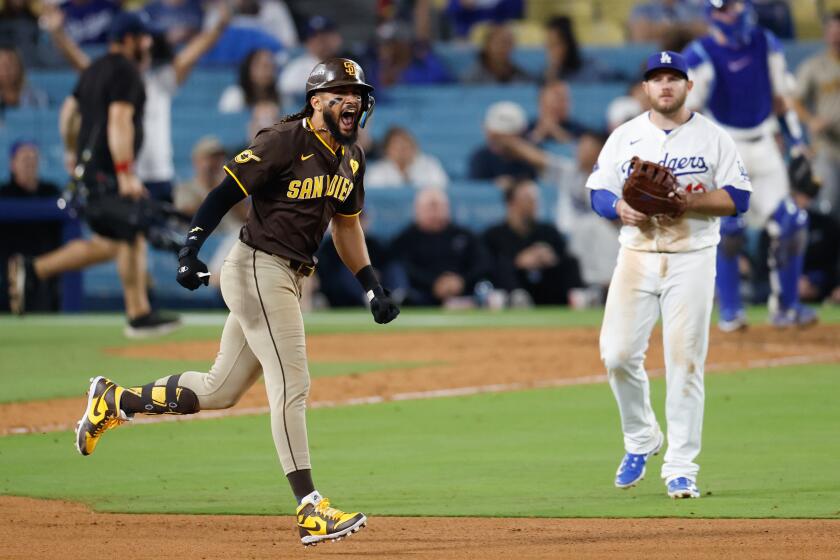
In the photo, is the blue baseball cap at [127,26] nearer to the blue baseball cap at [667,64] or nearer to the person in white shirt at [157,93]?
the person in white shirt at [157,93]

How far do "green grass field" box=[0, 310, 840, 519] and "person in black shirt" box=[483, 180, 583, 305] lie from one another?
5.92 m

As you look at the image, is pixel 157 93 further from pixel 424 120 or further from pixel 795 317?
pixel 795 317

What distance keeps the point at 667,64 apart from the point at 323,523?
9.15 feet

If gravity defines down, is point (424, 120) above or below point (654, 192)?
below

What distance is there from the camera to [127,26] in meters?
13.8

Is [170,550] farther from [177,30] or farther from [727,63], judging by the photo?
[177,30]

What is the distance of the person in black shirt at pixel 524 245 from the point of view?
1772 cm

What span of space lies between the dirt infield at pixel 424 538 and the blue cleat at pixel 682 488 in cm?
52

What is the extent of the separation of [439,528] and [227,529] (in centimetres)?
91

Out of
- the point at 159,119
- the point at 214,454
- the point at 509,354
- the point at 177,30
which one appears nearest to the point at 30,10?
the point at 177,30

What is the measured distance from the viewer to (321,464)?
8.41m

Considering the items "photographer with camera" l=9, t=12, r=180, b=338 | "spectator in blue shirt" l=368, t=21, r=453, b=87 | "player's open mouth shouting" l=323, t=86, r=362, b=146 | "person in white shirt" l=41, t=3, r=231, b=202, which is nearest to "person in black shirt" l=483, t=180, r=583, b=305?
"spectator in blue shirt" l=368, t=21, r=453, b=87

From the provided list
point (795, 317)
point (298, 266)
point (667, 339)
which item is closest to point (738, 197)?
point (667, 339)

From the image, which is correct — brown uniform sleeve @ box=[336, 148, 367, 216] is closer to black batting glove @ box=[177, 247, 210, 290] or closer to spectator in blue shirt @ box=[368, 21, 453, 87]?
black batting glove @ box=[177, 247, 210, 290]
